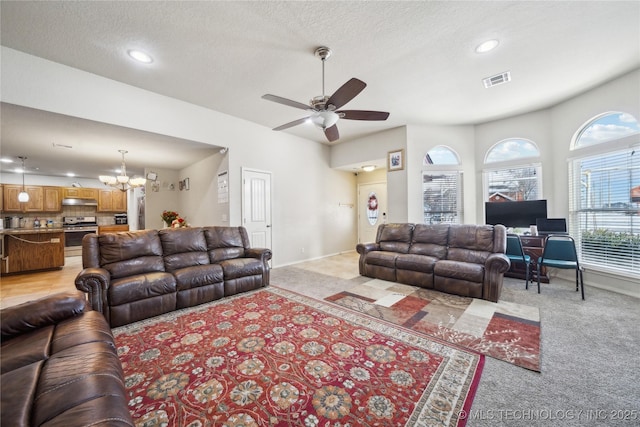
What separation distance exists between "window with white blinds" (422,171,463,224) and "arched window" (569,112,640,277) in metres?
1.77

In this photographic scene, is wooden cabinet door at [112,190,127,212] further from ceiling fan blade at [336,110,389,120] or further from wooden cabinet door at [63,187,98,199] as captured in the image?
ceiling fan blade at [336,110,389,120]

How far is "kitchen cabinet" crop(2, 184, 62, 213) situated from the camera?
6980 mm

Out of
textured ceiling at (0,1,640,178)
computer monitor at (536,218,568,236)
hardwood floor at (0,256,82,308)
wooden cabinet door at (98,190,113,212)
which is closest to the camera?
textured ceiling at (0,1,640,178)

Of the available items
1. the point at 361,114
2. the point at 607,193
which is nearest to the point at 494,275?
the point at 607,193

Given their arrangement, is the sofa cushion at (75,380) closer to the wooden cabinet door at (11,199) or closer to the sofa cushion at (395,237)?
the sofa cushion at (395,237)

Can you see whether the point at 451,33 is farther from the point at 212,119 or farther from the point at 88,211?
the point at 88,211

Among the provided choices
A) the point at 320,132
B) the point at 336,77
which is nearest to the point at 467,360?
the point at 336,77

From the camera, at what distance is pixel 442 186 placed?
18.2 ft

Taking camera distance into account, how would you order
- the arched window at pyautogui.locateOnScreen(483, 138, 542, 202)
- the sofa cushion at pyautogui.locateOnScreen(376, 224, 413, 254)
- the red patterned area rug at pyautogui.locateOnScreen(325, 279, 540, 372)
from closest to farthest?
1. the red patterned area rug at pyautogui.locateOnScreen(325, 279, 540, 372)
2. the sofa cushion at pyautogui.locateOnScreen(376, 224, 413, 254)
3. the arched window at pyautogui.locateOnScreen(483, 138, 542, 202)

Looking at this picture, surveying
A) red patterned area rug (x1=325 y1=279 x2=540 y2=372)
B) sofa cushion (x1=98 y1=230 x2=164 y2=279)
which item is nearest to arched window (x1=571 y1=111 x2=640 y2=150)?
red patterned area rug (x1=325 y1=279 x2=540 y2=372)

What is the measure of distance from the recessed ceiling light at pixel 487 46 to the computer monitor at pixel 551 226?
3079 mm

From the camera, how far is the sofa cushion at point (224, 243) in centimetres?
397

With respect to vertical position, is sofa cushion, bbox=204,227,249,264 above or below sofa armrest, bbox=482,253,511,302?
above

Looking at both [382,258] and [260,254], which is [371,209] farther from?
[260,254]
